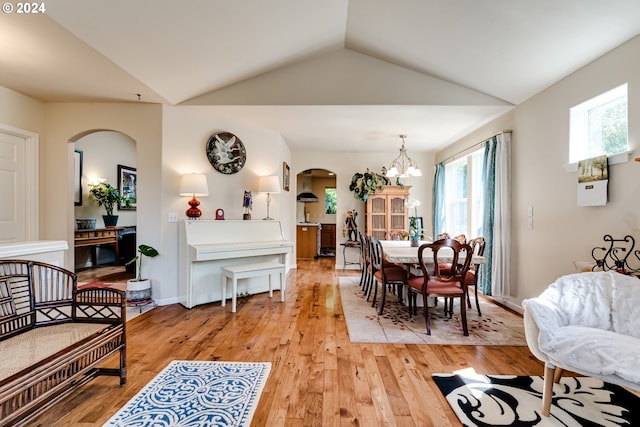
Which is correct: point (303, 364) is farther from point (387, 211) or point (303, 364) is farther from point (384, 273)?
point (387, 211)

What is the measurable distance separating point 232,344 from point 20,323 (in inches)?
53.9

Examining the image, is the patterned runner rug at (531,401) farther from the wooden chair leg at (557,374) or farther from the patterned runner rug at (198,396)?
the patterned runner rug at (198,396)

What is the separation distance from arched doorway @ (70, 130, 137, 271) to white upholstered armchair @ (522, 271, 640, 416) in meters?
6.18

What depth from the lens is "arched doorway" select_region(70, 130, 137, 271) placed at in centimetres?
545

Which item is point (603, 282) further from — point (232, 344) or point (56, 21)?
point (56, 21)

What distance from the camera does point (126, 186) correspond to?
6355mm

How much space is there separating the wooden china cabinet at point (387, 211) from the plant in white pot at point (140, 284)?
3.86m

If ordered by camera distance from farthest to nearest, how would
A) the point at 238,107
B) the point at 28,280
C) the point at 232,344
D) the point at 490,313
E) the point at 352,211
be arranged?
the point at 352,211 < the point at 238,107 < the point at 490,313 < the point at 232,344 < the point at 28,280

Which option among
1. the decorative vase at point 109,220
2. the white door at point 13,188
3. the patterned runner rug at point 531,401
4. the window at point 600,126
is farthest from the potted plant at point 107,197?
the window at point 600,126

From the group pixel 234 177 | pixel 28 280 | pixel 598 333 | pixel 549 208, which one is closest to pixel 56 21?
pixel 28 280

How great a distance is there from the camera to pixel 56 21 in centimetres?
204

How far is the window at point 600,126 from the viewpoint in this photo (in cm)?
237

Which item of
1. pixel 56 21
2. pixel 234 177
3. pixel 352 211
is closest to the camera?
pixel 56 21

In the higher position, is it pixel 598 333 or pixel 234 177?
pixel 234 177
